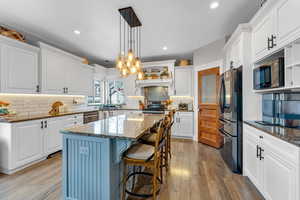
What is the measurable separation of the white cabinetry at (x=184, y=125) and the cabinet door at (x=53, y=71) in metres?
3.50

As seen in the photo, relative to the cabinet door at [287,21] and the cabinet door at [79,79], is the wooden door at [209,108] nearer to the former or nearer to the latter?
the cabinet door at [287,21]

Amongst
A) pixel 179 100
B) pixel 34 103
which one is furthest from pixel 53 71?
pixel 179 100

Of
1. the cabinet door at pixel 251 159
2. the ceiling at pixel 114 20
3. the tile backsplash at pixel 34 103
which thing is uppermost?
the ceiling at pixel 114 20

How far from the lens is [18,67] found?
2.73 meters

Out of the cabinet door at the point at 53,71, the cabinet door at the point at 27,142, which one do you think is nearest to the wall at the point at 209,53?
the cabinet door at the point at 53,71

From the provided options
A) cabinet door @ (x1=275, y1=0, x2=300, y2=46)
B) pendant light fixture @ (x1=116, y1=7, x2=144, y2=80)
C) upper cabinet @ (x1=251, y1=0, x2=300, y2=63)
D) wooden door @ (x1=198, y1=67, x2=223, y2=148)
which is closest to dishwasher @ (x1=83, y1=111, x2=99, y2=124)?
pendant light fixture @ (x1=116, y1=7, x2=144, y2=80)

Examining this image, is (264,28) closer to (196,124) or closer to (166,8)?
(166,8)

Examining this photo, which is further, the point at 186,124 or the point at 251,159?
the point at 186,124

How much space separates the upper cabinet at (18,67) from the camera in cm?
252

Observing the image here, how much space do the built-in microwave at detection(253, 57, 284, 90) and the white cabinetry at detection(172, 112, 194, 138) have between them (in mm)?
2408

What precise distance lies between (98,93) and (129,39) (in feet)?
9.60

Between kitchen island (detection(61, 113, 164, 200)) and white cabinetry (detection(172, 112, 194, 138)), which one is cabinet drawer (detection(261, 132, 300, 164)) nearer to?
kitchen island (detection(61, 113, 164, 200))

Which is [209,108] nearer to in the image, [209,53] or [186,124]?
[186,124]

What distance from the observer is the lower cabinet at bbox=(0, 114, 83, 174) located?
7.79ft
